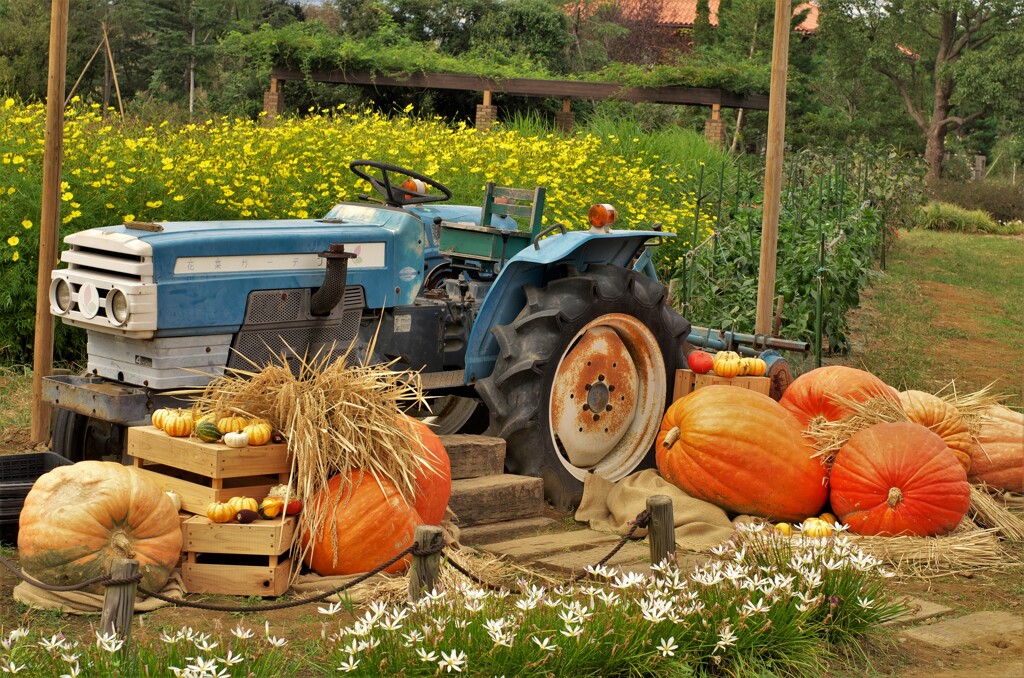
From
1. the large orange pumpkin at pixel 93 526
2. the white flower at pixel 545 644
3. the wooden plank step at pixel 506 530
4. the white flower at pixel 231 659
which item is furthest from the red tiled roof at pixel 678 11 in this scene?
the white flower at pixel 231 659

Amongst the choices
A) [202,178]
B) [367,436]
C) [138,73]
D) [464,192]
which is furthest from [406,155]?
[138,73]

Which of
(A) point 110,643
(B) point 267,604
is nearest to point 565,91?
(B) point 267,604

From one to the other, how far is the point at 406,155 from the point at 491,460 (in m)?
6.28

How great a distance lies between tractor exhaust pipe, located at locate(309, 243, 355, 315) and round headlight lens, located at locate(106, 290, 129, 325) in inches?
32.8

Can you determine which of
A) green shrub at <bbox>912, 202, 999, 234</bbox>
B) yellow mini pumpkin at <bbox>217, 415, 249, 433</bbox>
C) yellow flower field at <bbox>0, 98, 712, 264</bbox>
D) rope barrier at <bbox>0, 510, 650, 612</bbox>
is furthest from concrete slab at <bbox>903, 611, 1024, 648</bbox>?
green shrub at <bbox>912, 202, 999, 234</bbox>

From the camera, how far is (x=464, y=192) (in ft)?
36.9

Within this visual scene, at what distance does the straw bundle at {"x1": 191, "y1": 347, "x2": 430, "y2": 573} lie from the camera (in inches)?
183

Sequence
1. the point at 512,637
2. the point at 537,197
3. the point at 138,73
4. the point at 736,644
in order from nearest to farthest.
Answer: the point at 512,637 < the point at 736,644 < the point at 537,197 < the point at 138,73

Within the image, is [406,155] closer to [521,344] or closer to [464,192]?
[464,192]

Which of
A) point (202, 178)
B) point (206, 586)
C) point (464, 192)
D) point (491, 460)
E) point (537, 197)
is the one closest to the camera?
point (206, 586)

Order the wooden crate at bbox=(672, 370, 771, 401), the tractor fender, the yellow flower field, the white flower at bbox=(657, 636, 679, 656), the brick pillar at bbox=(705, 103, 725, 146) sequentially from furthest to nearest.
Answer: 1. the brick pillar at bbox=(705, 103, 725, 146)
2. the yellow flower field
3. the wooden crate at bbox=(672, 370, 771, 401)
4. the tractor fender
5. the white flower at bbox=(657, 636, 679, 656)

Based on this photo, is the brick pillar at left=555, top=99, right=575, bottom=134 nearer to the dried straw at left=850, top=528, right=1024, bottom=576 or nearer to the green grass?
the green grass

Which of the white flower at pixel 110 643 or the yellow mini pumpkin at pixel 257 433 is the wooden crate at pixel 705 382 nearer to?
the yellow mini pumpkin at pixel 257 433

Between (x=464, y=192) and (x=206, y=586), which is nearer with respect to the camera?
(x=206, y=586)
